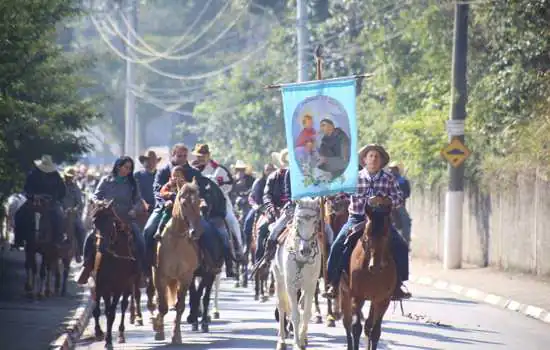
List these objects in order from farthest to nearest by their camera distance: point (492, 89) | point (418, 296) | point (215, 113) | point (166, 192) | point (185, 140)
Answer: point (185, 140)
point (215, 113)
point (492, 89)
point (418, 296)
point (166, 192)

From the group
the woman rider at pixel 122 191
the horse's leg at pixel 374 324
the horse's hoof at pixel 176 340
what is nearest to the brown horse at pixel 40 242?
the woman rider at pixel 122 191

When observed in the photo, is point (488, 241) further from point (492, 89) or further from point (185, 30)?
point (185, 30)

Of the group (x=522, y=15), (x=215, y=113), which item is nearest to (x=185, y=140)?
(x=215, y=113)

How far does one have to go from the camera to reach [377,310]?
16.3 meters

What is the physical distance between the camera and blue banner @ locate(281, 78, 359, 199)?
56.3 feet

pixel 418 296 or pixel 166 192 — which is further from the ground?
pixel 166 192

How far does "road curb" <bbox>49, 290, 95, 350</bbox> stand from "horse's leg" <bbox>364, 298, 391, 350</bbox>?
157 inches

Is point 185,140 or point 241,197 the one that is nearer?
point 241,197

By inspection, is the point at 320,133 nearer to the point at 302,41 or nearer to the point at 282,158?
the point at 282,158

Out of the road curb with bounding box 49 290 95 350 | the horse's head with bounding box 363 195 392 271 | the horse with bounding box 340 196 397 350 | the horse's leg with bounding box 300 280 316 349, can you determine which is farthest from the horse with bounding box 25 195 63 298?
the horse's head with bounding box 363 195 392 271

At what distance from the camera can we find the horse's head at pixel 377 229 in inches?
617

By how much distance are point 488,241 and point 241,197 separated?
550 centimetres

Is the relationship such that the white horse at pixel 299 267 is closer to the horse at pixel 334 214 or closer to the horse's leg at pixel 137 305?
the horse at pixel 334 214

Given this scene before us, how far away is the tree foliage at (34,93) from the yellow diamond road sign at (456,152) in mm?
7576
